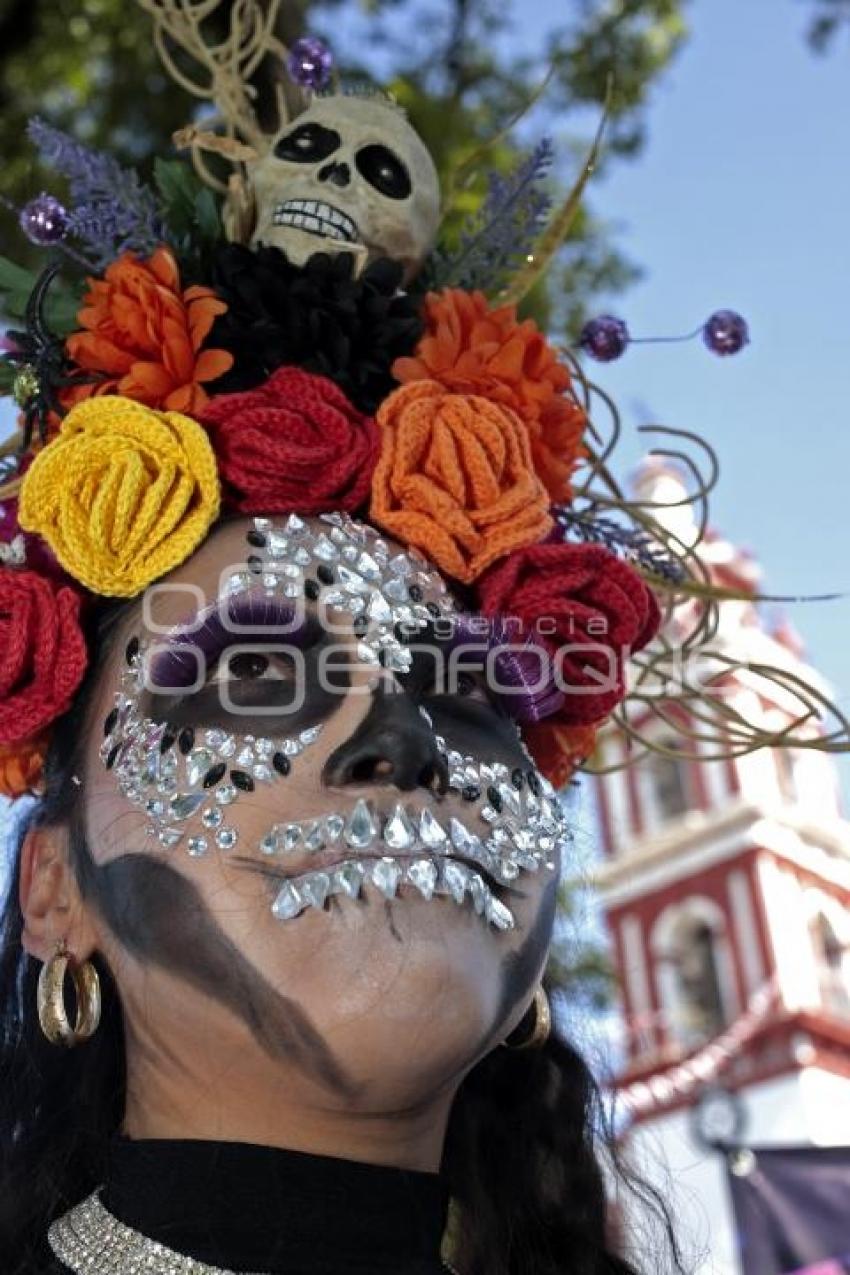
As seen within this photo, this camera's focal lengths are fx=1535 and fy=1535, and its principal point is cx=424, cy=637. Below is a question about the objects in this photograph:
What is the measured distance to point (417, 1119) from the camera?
5.89ft

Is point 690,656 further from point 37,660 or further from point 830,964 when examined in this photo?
point 830,964

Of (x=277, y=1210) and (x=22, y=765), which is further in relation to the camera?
(x=22, y=765)

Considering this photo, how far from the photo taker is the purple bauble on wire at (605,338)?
8.79 ft

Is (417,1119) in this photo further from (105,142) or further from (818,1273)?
(105,142)

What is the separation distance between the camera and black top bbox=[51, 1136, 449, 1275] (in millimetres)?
1712

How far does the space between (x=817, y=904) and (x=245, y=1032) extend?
2085 cm

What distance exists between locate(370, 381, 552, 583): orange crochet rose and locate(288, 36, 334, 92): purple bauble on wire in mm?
843

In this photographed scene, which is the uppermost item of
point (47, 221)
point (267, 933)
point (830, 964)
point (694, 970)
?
point (47, 221)

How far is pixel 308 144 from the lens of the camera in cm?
245

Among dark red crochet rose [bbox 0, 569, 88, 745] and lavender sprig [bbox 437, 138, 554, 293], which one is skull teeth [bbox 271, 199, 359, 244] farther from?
dark red crochet rose [bbox 0, 569, 88, 745]

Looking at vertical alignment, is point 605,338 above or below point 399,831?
above

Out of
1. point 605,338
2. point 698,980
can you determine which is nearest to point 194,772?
point 605,338

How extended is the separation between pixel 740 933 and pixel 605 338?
62.7 feet

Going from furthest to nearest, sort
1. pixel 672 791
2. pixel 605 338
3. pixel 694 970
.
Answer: pixel 672 791 < pixel 694 970 < pixel 605 338
